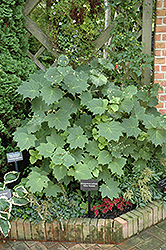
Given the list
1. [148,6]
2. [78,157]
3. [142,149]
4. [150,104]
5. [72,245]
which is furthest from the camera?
[148,6]

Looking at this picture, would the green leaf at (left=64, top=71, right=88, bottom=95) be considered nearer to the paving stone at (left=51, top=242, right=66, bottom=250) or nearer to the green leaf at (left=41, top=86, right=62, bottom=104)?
the green leaf at (left=41, top=86, right=62, bottom=104)

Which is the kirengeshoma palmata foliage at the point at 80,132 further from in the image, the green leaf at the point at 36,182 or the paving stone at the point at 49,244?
the paving stone at the point at 49,244

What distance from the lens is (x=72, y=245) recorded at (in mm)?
2369

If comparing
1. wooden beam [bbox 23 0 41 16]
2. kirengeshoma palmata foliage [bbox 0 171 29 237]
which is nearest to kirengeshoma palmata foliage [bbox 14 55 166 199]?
kirengeshoma palmata foliage [bbox 0 171 29 237]

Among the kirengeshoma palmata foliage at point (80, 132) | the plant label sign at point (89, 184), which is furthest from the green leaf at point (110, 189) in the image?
the plant label sign at point (89, 184)

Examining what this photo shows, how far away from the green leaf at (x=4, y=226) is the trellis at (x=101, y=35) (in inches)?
78.6

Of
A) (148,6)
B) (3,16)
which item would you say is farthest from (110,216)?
(148,6)

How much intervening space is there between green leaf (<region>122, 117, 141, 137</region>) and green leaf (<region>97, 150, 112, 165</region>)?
289 millimetres

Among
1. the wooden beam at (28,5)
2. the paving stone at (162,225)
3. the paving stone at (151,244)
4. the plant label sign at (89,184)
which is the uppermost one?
the wooden beam at (28,5)

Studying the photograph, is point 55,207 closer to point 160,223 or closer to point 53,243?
point 53,243

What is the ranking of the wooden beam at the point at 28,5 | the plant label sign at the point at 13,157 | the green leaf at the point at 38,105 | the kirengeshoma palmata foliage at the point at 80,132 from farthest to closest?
1. the wooden beam at the point at 28,5
2. the plant label sign at the point at 13,157
3. the green leaf at the point at 38,105
4. the kirengeshoma palmata foliage at the point at 80,132

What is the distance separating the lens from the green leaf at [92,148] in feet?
8.38

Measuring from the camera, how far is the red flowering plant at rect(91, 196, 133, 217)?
252 cm

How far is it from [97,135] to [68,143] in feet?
1.10
